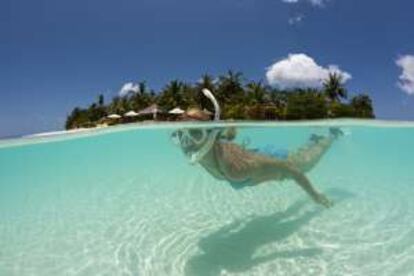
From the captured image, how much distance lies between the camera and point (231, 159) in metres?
6.00

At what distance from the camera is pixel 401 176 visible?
11.4m

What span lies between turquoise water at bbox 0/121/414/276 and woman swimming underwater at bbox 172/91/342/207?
2.33ft

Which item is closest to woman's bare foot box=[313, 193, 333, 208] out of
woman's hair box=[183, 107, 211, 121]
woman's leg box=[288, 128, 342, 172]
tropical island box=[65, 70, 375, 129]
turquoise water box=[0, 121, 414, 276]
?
turquoise water box=[0, 121, 414, 276]

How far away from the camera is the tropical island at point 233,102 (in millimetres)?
38875

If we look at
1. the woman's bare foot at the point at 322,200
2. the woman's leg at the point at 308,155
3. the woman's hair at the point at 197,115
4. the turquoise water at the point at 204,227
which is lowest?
the turquoise water at the point at 204,227

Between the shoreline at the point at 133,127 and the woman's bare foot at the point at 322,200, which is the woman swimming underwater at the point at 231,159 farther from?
the shoreline at the point at 133,127

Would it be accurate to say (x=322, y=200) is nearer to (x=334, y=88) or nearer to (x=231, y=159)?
(x=231, y=159)

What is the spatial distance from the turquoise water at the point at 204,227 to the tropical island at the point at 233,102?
26818 mm

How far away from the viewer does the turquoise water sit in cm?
488

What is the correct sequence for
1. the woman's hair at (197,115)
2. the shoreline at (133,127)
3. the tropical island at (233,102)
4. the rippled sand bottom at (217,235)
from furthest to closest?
1. the tropical island at (233,102)
2. the shoreline at (133,127)
3. the woman's hair at (197,115)
4. the rippled sand bottom at (217,235)

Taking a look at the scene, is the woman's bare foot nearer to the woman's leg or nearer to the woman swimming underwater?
the woman swimming underwater

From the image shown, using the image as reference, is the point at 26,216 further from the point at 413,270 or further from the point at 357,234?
the point at 413,270

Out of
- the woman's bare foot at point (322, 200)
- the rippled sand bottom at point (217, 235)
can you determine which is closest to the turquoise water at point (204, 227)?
the rippled sand bottom at point (217, 235)

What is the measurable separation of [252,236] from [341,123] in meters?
21.4
